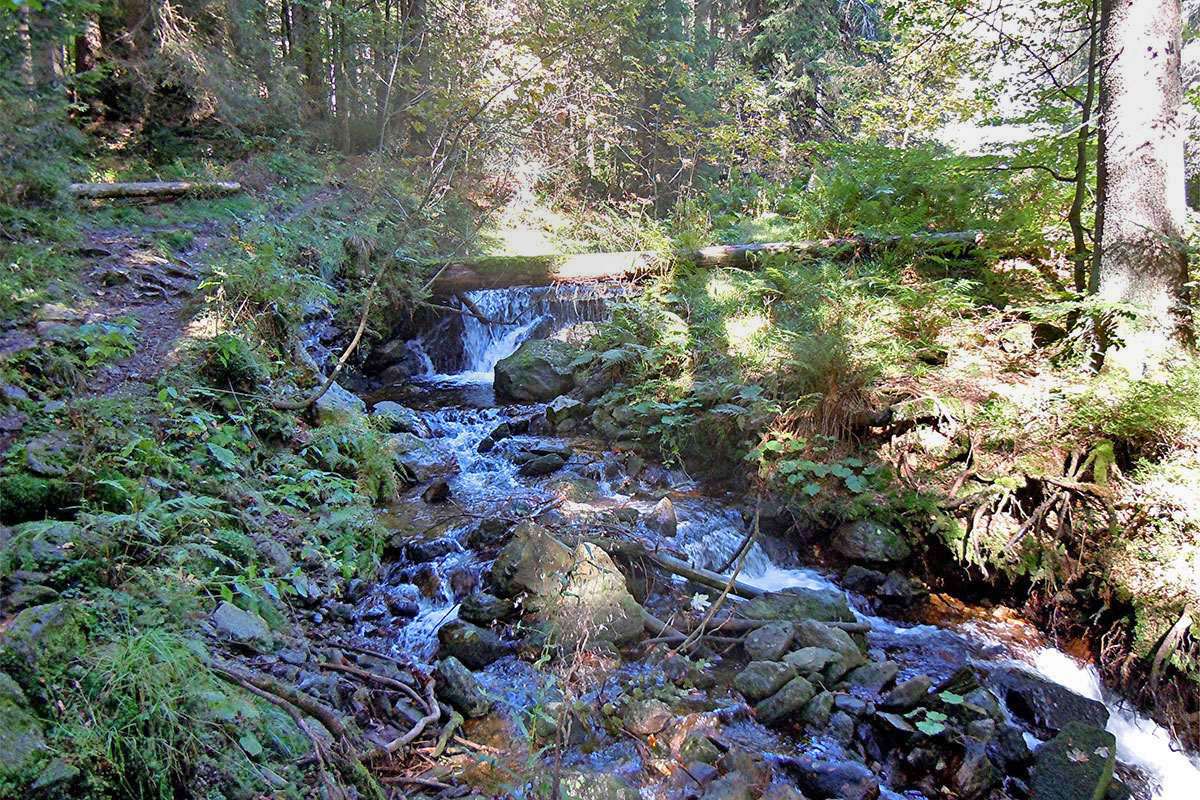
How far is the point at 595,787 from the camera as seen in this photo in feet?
10.4

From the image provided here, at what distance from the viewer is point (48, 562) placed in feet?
9.47

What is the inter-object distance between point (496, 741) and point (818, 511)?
386cm

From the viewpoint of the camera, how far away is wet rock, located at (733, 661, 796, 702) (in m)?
4.22

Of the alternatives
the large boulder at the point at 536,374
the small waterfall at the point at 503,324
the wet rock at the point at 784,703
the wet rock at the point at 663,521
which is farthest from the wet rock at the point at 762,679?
the small waterfall at the point at 503,324

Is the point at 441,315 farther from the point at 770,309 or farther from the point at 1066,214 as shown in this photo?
the point at 1066,214

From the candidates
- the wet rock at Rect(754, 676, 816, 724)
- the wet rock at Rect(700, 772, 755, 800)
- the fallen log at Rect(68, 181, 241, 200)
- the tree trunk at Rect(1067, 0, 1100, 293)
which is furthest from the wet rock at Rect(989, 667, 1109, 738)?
the fallen log at Rect(68, 181, 241, 200)

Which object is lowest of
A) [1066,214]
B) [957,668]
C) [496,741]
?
[957,668]

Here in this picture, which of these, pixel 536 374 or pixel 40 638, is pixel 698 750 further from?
pixel 536 374

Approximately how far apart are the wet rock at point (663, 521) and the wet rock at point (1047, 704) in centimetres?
274

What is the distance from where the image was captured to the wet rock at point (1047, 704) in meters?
4.29

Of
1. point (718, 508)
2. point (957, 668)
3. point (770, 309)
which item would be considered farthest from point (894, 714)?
point (770, 309)

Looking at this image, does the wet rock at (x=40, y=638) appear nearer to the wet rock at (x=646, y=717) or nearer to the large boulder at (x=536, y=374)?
the wet rock at (x=646, y=717)

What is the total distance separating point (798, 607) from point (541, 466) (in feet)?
11.3

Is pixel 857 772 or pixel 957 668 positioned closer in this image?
pixel 857 772
